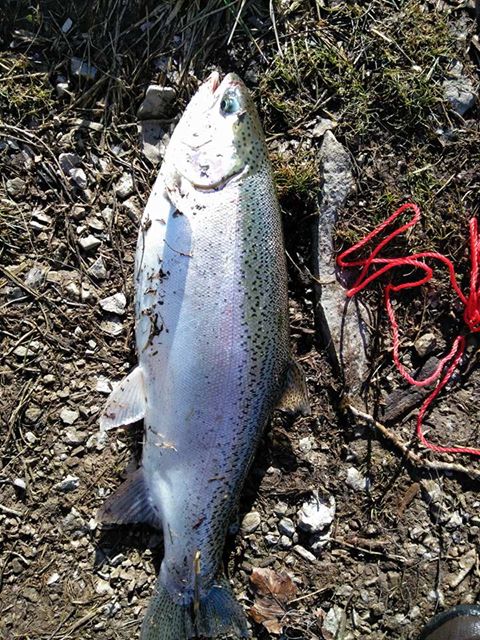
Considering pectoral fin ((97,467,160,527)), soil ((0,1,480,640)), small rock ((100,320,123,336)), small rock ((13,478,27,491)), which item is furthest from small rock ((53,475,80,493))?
small rock ((100,320,123,336))

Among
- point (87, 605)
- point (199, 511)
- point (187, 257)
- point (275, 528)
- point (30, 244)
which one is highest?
point (187, 257)

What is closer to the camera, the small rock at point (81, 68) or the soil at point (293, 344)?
the soil at point (293, 344)

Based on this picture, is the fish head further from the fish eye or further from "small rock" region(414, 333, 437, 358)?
"small rock" region(414, 333, 437, 358)

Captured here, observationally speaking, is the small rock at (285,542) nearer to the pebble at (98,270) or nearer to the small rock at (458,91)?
the pebble at (98,270)

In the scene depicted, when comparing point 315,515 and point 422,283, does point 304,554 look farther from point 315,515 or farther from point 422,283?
point 422,283

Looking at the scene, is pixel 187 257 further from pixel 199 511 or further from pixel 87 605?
pixel 87 605

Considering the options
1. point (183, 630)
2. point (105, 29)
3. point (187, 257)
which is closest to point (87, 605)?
point (183, 630)

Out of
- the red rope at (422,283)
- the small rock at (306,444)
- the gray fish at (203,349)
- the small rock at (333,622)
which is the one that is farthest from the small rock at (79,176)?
the small rock at (333,622)
